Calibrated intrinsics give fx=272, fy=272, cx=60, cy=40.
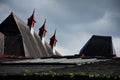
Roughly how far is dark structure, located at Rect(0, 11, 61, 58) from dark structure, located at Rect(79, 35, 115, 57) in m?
7.55

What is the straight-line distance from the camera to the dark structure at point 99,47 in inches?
1683

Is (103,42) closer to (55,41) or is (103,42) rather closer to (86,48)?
(86,48)

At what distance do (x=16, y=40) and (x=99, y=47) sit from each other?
572 inches

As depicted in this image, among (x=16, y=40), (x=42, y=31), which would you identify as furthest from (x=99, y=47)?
(x=16, y=40)

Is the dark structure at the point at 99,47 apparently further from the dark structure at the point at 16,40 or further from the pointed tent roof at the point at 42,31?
the pointed tent roof at the point at 42,31

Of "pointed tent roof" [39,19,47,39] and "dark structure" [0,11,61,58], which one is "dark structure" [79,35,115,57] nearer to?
"dark structure" [0,11,61,58]

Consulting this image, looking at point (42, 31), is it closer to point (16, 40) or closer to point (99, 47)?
point (99, 47)

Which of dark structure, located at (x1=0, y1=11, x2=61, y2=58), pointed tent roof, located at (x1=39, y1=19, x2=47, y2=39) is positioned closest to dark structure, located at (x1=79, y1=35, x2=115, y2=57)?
dark structure, located at (x1=0, y1=11, x2=61, y2=58)

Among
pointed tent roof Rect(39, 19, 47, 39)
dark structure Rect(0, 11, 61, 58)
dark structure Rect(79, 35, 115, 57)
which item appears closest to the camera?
dark structure Rect(0, 11, 61, 58)

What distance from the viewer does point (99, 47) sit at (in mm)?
43594

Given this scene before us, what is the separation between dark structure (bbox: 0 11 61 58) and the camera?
33.9m

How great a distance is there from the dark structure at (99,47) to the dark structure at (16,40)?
755 centimetres

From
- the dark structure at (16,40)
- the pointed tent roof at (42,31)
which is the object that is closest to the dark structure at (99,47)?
the dark structure at (16,40)

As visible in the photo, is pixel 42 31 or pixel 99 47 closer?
pixel 99 47
